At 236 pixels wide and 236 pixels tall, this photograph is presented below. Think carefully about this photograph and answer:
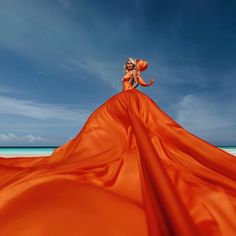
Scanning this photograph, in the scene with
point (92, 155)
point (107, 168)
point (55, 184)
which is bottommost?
point (55, 184)

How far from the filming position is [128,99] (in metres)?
3.07

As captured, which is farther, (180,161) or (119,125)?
(119,125)

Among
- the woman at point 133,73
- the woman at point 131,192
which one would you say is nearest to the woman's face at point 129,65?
the woman at point 133,73

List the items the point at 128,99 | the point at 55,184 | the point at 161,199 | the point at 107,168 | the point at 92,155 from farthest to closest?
1. the point at 128,99
2. the point at 92,155
3. the point at 107,168
4. the point at 55,184
5. the point at 161,199

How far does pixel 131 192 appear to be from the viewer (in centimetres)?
156

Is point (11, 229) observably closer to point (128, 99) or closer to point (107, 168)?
point (107, 168)

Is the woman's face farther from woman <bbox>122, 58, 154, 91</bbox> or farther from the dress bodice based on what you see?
the dress bodice

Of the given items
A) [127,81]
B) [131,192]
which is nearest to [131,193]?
[131,192]

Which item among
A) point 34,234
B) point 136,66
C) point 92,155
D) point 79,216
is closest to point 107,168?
point 92,155

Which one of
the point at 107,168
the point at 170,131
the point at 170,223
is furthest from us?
the point at 170,131

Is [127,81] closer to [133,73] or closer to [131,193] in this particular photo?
[133,73]

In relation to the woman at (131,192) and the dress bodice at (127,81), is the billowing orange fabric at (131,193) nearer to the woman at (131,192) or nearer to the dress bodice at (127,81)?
the woman at (131,192)

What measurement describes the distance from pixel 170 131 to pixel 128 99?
89cm

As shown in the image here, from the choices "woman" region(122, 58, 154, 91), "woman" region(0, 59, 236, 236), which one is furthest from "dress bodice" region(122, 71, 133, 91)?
"woman" region(0, 59, 236, 236)
